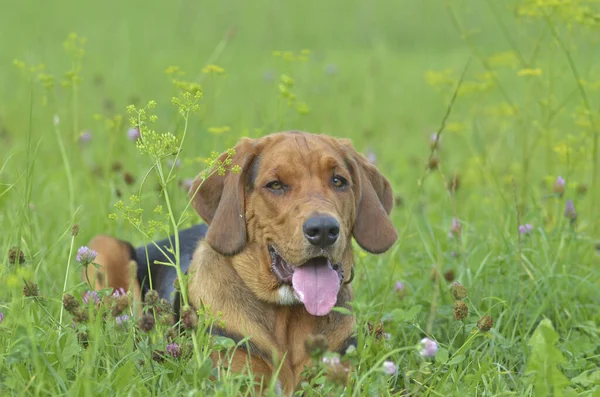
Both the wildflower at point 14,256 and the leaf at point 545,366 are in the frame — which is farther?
the wildflower at point 14,256

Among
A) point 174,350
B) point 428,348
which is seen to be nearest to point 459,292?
point 428,348

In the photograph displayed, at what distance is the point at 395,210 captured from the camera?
6934 millimetres

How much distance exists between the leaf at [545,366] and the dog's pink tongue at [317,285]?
2.78 ft

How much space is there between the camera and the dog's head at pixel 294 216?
385 cm

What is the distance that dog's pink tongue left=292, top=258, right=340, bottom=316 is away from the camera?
12.7 feet

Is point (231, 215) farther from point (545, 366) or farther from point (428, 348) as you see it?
point (545, 366)

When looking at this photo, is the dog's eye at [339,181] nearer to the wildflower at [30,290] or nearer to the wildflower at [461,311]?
the wildflower at [461,311]

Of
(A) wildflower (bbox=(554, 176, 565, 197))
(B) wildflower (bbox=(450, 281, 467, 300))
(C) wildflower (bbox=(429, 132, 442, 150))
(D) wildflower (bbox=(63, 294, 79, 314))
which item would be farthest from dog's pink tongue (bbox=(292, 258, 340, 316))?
(A) wildflower (bbox=(554, 176, 565, 197))

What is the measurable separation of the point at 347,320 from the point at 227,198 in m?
0.76

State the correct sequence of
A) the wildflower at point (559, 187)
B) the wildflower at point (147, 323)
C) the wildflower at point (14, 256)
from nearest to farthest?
the wildflower at point (147, 323) → the wildflower at point (14, 256) → the wildflower at point (559, 187)

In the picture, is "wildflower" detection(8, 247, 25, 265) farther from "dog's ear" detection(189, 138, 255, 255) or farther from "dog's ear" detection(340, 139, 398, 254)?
"dog's ear" detection(340, 139, 398, 254)

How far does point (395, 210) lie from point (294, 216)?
3159 millimetres

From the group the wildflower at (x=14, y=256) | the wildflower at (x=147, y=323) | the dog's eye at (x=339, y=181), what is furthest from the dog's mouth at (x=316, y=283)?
the wildflower at (x=14, y=256)

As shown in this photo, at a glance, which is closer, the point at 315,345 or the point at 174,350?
the point at 315,345
